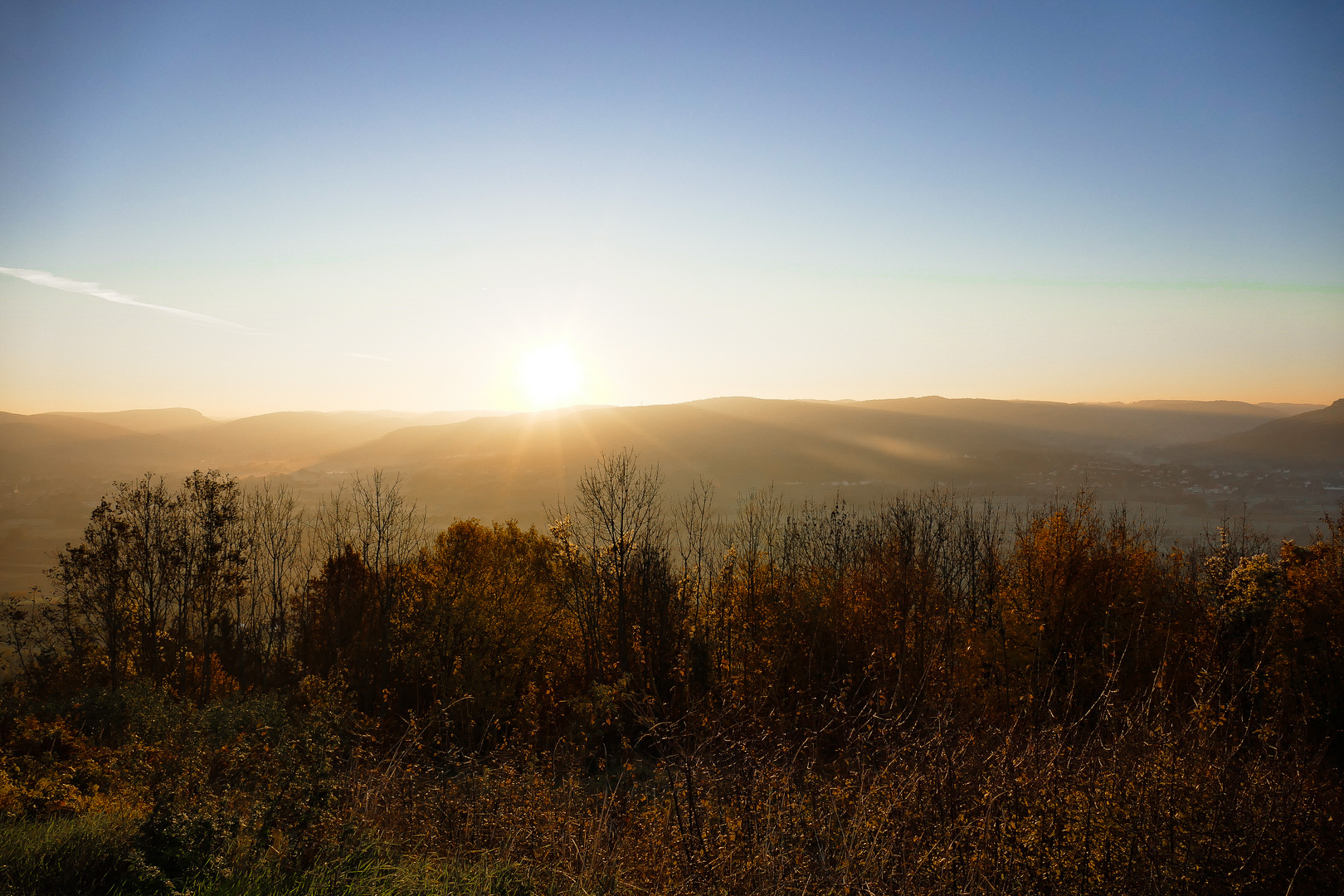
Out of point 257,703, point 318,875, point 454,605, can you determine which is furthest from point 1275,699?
point 454,605

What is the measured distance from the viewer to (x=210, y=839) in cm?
511

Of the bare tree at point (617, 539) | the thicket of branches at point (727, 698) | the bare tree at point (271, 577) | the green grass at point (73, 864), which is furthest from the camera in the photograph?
the bare tree at point (271, 577)

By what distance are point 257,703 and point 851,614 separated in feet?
Answer: 68.3

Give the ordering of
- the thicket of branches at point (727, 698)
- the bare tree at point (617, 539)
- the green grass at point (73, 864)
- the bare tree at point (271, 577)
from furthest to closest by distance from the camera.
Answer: the bare tree at point (271, 577) → the bare tree at point (617, 539) → the thicket of branches at point (727, 698) → the green grass at point (73, 864)

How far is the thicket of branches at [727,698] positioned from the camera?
5.73 m

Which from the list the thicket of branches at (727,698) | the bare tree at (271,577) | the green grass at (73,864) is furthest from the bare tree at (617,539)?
the green grass at (73,864)

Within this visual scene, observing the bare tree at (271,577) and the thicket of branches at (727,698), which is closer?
the thicket of branches at (727,698)

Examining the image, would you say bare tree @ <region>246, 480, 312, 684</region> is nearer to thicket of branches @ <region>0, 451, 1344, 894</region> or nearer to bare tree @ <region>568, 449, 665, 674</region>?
thicket of branches @ <region>0, 451, 1344, 894</region>

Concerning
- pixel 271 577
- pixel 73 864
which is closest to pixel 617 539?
pixel 73 864

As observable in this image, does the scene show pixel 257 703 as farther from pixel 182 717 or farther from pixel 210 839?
pixel 210 839

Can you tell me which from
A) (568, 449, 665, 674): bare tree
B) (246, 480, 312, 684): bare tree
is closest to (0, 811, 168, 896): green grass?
(568, 449, 665, 674): bare tree

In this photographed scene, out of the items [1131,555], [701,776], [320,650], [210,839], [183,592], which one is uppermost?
[210,839]

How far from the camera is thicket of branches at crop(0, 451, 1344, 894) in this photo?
5730 mm

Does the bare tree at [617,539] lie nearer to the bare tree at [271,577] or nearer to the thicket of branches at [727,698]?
the thicket of branches at [727,698]
